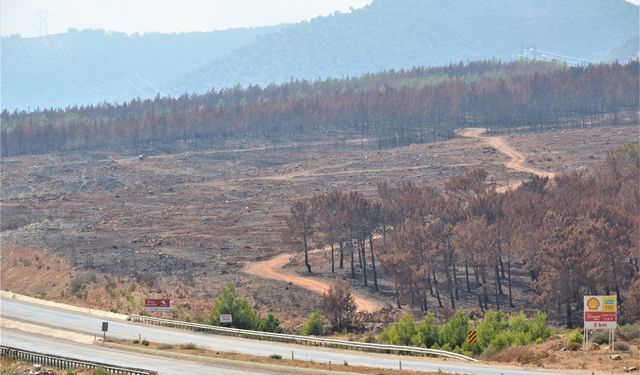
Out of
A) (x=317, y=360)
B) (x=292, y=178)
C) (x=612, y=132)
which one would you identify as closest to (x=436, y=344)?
(x=317, y=360)

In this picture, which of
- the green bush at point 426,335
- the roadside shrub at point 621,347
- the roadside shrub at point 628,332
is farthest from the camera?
the green bush at point 426,335

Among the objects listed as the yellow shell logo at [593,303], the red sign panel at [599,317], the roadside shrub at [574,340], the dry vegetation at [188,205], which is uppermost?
the yellow shell logo at [593,303]

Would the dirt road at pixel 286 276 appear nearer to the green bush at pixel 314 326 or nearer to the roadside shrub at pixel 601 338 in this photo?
the green bush at pixel 314 326

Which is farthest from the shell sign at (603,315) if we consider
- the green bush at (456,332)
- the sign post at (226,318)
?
the sign post at (226,318)

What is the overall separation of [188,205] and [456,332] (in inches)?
3326

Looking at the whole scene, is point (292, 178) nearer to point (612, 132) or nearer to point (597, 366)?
point (612, 132)

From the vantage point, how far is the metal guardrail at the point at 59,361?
51.3 m

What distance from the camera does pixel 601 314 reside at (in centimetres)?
4919

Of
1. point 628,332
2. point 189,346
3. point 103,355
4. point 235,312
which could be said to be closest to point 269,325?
point 235,312

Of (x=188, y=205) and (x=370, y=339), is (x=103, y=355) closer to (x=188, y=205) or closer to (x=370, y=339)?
(x=370, y=339)

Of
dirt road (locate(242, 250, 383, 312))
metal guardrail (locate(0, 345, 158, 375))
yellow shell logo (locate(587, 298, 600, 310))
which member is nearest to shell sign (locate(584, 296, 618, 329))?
yellow shell logo (locate(587, 298, 600, 310))

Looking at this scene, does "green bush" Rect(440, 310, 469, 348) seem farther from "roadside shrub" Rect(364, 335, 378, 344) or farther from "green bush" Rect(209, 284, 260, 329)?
"green bush" Rect(209, 284, 260, 329)

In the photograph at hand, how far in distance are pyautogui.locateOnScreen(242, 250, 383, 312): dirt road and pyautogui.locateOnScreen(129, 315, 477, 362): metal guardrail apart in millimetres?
15603

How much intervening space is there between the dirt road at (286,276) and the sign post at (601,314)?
3279cm
